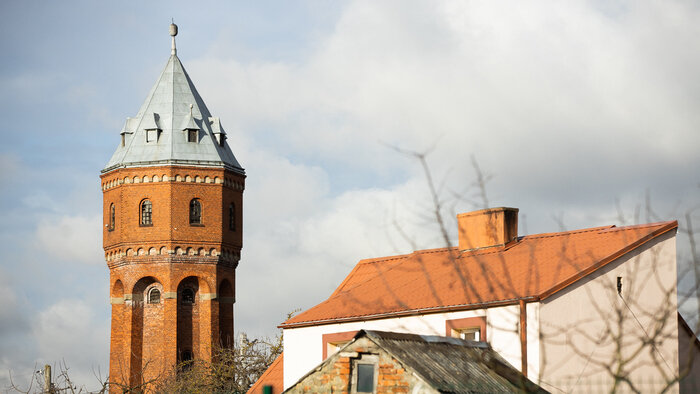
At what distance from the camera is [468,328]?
24.8 m

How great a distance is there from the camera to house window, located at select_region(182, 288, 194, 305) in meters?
51.3

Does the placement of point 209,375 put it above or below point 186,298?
below

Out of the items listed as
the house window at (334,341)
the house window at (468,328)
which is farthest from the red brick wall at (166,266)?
the house window at (468,328)

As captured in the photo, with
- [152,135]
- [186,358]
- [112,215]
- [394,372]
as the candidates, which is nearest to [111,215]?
[112,215]

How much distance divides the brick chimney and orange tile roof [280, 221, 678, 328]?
0.73ft

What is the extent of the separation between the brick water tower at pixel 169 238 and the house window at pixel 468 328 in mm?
26491

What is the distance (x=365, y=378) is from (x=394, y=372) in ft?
2.12

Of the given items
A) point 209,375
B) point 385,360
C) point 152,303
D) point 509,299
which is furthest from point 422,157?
point 152,303

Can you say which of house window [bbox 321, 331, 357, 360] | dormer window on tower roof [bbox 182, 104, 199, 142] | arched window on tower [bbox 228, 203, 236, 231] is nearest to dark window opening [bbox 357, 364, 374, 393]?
house window [bbox 321, 331, 357, 360]

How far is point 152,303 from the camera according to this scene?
50.9 metres

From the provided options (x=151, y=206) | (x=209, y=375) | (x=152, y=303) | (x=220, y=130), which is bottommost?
(x=209, y=375)

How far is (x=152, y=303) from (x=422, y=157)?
42123 millimetres

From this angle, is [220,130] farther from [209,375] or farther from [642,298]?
[642,298]

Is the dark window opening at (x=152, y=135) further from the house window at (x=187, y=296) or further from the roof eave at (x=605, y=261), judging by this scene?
the roof eave at (x=605, y=261)
